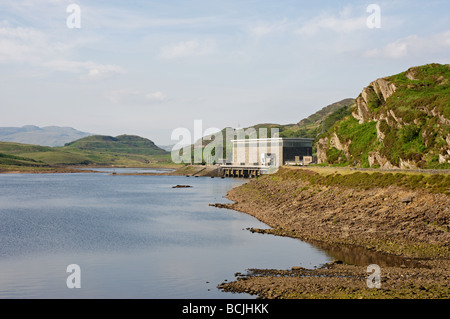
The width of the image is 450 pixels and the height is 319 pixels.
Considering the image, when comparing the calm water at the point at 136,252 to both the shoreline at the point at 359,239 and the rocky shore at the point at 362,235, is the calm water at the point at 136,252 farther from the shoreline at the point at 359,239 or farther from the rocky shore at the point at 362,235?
the rocky shore at the point at 362,235

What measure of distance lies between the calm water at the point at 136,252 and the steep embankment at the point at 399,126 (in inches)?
1244

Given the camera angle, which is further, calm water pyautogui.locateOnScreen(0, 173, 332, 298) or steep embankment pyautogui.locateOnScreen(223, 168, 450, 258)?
steep embankment pyautogui.locateOnScreen(223, 168, 450, 258)

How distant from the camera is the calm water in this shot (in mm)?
35344

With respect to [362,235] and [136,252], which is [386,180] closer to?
[362,235]

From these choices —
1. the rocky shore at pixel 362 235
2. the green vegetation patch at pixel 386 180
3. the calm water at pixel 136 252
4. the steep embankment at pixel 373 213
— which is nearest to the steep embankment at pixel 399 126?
the green vegetation patch at pixel 386 180

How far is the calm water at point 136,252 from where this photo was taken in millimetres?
35344

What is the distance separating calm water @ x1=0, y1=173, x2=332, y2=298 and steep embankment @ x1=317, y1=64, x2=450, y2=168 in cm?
3159

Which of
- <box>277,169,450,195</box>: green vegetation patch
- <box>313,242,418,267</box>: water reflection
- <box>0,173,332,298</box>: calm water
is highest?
<box>277,169,450,195</box>: green vegetation patch

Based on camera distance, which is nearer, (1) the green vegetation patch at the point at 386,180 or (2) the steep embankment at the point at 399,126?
(1) the green vegetation patch at the point at 386,180

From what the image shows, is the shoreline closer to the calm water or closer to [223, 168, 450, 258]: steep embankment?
[223, 168, 450, 258]: steep embankment

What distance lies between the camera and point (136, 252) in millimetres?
49656

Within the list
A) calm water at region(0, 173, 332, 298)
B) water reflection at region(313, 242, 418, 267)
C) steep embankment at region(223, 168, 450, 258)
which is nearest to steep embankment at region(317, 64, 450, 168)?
steep embankment at region(223, 168, 450, 258)
